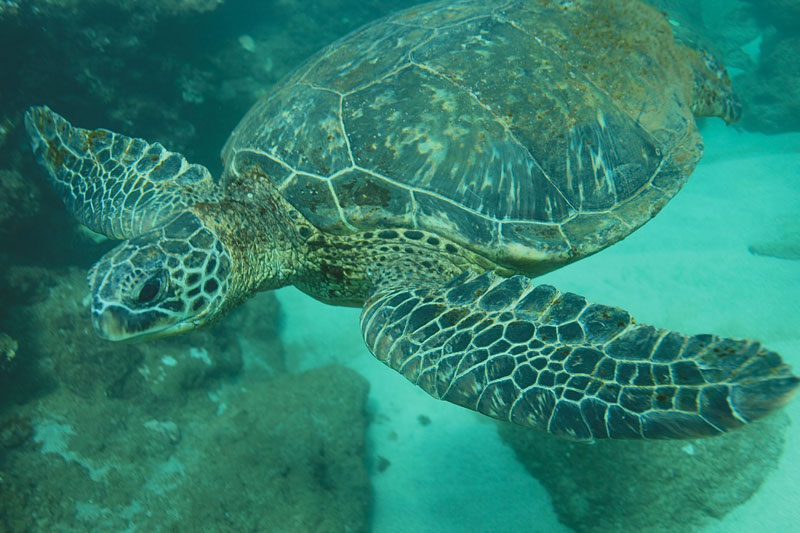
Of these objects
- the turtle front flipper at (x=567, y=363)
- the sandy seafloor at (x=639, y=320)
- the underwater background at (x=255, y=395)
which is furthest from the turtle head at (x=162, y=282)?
the sandy seafloor at (x=639, y=320)

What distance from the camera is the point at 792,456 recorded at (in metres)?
3.04

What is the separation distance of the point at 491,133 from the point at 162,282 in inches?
81.1

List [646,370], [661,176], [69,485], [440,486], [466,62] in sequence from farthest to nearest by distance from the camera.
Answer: [440,486] → [69,485] → [661,176] → [466,62] → [646,370]

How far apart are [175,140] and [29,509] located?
12.4ft

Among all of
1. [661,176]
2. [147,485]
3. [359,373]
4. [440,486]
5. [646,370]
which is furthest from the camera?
[359,373]

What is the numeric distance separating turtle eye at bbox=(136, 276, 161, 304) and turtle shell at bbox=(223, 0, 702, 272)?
0.89 m

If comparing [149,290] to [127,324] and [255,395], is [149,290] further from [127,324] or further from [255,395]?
[255,395]

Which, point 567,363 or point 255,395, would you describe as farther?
point 255,395

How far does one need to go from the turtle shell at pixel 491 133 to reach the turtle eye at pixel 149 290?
890 millimetres

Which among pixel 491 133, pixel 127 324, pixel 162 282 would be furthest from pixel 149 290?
pixel 491 133

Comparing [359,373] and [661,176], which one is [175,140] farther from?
[661,176]

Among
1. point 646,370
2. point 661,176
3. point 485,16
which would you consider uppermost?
point 485,16

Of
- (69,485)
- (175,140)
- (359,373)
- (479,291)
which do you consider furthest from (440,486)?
(175,140)

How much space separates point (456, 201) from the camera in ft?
7.89
